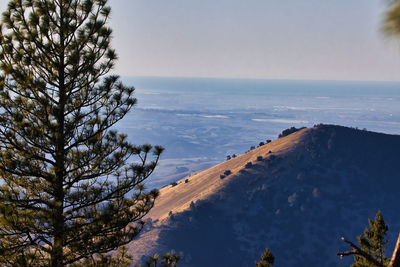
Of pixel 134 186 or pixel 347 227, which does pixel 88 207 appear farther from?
pixel 347 227

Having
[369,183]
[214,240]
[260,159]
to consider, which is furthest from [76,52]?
[369,183]

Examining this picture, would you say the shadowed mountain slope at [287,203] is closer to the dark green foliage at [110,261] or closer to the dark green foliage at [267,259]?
the dark green foliage at [110,261]

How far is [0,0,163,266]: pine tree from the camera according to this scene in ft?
59.8

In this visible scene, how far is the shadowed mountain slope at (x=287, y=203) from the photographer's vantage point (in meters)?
134

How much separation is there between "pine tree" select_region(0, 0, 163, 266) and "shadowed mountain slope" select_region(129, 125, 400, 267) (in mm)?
103939

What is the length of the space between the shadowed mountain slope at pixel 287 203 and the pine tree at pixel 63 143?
103939 mm

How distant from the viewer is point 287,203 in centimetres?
15362

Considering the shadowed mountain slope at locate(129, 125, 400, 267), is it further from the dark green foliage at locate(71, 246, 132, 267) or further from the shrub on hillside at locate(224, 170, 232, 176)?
the dark green foliage at locate(71, 246, 132, 267)

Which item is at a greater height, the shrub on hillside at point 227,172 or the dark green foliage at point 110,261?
the dark green foliage at point 110,261

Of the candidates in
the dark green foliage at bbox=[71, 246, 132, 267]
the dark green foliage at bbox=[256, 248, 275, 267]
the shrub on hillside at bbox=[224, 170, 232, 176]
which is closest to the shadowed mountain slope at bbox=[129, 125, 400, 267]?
the shrub on hillside at bbox=[224, 170, 232, 176]

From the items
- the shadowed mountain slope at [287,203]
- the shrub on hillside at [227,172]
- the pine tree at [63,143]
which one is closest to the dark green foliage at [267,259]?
the pine tree at [63,143]

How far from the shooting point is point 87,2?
1944 centimetres

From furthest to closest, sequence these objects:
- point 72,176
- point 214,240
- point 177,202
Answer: point 177,202
point 214,240
point 72,176

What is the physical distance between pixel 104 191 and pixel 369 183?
154796mm
